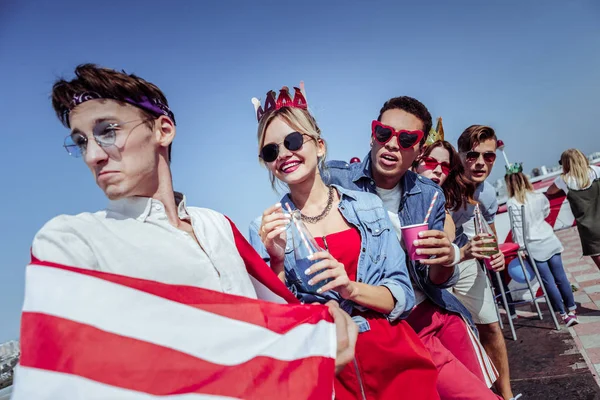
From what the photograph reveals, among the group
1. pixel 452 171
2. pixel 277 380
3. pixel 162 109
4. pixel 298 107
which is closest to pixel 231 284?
pixel 277 380

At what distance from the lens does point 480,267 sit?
410 cm

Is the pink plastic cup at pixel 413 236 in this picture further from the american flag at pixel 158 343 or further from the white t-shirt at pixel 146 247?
Answer: the white t-shirt at pixel 146 247

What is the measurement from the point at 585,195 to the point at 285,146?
5765 mm

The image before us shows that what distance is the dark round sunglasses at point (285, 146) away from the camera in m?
2.33

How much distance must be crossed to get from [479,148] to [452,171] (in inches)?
20.4

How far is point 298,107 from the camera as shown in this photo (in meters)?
2.58

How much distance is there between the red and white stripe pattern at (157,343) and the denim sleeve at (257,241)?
52cm

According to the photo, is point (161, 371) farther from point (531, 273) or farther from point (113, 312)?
point (531, 273)

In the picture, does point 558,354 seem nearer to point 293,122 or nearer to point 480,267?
point 480,267

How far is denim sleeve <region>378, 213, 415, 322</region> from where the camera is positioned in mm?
2104

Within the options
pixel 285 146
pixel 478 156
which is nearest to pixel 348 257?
pixel 285 146

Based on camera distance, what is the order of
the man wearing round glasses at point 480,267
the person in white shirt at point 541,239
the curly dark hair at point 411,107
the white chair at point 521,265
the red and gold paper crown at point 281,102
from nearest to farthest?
1. the red and gold paper crown at point 281,102
2. the curly dark hair at point 411,107
3. the man wearing round glasses at point 480,267
4. the white chair at point 521,265
5. the person in white shirt at point 541,239

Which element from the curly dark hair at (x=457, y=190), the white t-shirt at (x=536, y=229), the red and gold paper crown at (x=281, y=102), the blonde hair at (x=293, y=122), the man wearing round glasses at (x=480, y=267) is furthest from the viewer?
the white t-shirt at (x=536, y=229)

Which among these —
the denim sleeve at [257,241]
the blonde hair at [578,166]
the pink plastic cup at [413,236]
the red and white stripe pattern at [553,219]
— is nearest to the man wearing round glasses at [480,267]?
the pink plastic cup at [413,236]
